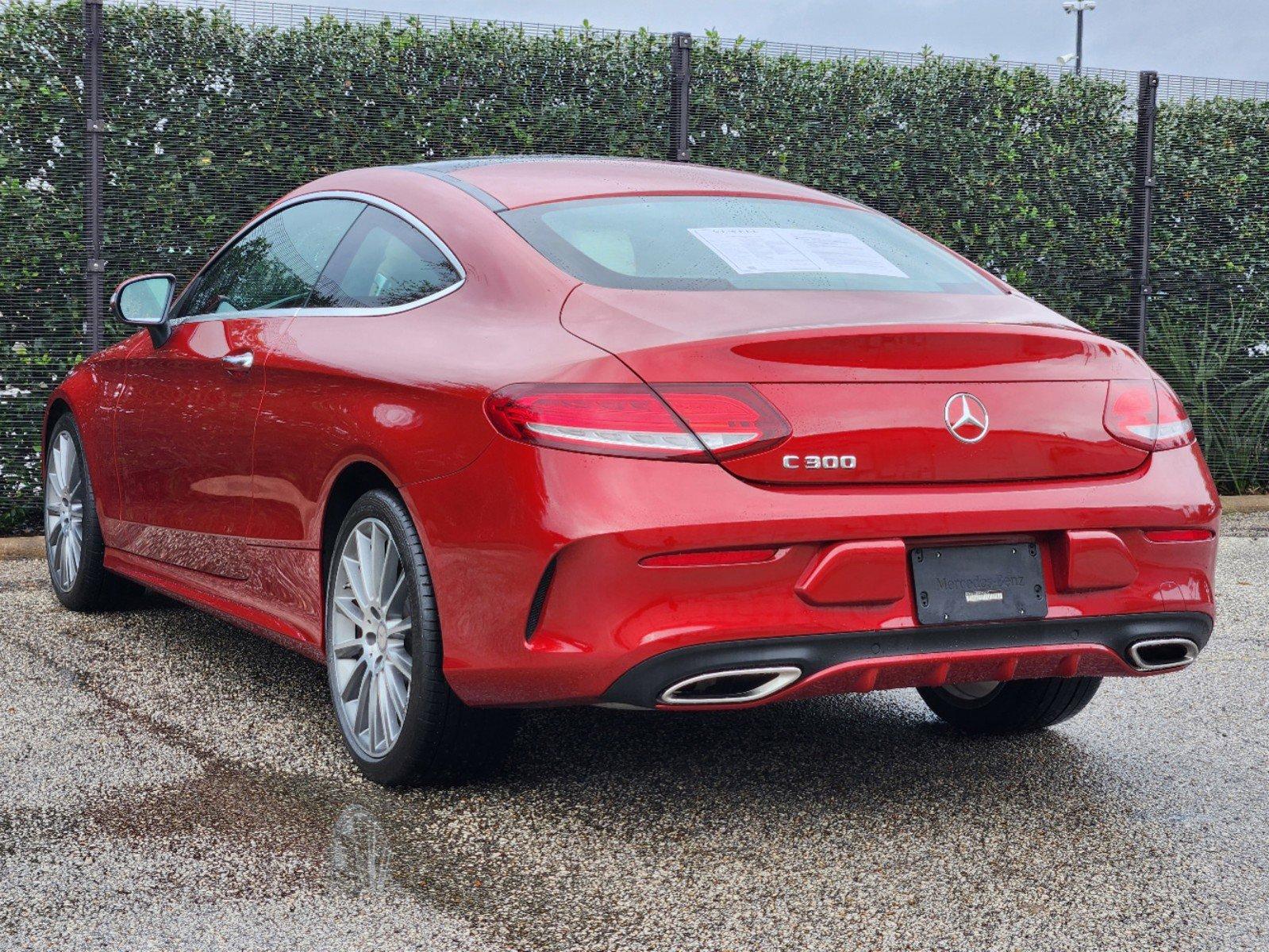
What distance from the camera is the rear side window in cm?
363

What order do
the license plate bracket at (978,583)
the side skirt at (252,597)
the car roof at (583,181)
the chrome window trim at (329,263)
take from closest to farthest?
the license plate bracket at (978,583) → the chrome window trim at (329,263) → the car roof at (583,181) → the side skirt at (252,597)

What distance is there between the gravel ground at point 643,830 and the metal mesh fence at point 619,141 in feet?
12.1

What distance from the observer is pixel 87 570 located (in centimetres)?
564

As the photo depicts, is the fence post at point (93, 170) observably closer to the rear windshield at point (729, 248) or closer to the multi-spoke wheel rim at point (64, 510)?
the multi-spoke wheel rim at point (64, 510)

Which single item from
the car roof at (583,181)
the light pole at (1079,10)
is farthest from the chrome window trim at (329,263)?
the light pole at (1079,10)

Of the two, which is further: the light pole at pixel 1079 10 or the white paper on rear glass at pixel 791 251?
the light pole at pixel 1079 10

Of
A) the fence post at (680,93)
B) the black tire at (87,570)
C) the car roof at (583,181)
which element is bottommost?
the black tire at (87,570)

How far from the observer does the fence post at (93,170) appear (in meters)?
7.68

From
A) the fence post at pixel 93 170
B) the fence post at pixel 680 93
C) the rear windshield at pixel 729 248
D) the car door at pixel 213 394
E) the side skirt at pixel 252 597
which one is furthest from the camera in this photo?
the fence post at pixel 680 93

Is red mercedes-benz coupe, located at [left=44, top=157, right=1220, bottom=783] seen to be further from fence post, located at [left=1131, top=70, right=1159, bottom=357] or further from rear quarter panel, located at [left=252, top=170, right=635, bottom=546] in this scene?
fence post, located at [left=1131, top=70, right=1159, bottom=357]

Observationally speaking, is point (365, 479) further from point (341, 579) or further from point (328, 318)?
point (328, 318)

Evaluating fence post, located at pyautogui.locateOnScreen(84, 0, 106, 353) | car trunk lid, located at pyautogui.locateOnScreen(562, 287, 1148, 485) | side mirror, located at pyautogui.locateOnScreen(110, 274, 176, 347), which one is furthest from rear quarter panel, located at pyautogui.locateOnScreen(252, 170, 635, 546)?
fence post, located at pyautogui.locateOnScreen(84, 0, 106, 353)

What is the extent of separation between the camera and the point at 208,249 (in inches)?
312

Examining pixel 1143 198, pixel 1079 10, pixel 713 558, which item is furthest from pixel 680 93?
pixel 1079 10
